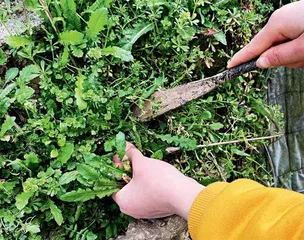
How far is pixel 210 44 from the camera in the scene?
2.20 metres

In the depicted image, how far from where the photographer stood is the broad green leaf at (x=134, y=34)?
6.57ft

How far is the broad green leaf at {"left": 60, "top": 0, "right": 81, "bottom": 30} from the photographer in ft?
6.14

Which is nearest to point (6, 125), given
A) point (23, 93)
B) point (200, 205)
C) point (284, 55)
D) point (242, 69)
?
point (23, 93)

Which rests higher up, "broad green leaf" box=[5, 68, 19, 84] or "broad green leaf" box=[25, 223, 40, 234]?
"broad green leaf" box=[5, 68, 19, 84]

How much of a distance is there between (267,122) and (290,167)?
1.32 ft

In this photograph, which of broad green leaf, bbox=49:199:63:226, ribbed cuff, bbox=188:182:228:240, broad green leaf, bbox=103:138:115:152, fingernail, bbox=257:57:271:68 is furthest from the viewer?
broad green leaf, bbox=103:138:115:152

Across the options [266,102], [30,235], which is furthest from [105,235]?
[266,102]

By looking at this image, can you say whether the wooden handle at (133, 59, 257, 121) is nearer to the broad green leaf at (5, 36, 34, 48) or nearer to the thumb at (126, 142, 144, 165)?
the thumb at (126, 142, 144, 165)

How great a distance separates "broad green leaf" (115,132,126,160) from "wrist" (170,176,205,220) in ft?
1.05

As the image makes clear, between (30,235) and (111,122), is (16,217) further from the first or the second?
(111,122)

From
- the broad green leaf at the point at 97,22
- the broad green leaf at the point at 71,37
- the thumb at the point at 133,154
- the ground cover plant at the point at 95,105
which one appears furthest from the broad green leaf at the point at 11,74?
the thumb at the point at 133,154

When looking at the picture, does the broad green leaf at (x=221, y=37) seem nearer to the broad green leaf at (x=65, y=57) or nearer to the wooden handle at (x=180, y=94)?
the wooden handle at (x=180, y=94)

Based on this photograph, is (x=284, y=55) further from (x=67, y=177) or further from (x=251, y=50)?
(x=67, y=177)

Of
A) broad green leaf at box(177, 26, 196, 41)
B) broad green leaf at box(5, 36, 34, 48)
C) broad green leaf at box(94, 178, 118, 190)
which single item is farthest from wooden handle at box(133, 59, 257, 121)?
broad green leaf at box(5, 36, 34, 48)
